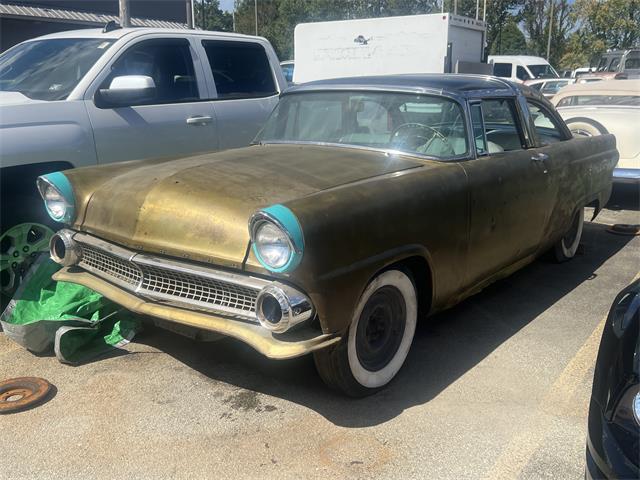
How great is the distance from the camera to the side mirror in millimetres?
4508

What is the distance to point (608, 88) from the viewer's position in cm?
866

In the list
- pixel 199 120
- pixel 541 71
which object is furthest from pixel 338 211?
pixel 541 71

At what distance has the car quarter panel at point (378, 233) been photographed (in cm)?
269

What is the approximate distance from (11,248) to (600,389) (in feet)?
12.2

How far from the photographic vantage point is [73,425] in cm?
298

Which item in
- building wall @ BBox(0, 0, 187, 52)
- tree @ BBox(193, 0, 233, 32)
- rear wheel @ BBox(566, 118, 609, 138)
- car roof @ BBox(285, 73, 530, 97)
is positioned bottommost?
rear wheel @ BBox(566, 118, 609, 138)

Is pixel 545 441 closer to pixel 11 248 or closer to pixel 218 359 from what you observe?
pixel 218 359

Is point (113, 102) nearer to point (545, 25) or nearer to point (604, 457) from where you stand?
point (604, 457)

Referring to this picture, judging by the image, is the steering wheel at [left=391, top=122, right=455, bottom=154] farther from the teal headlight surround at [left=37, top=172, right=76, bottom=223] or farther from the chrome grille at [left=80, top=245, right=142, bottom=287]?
the teal headlight surround at [left=37, top=172, right=76, bottom=223]

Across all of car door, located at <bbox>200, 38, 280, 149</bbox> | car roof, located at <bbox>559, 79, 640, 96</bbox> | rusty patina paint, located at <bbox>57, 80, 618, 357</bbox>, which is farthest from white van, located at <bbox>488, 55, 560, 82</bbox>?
rusty patina paint, located at <bbox>57, 80, 618, 357</bbox>

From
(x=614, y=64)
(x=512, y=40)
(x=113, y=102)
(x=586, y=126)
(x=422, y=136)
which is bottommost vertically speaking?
(x=586, y=126)

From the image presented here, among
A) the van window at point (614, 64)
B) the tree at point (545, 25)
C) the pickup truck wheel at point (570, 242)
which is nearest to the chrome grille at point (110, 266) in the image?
the pickup truck wheel at point (570, 242)

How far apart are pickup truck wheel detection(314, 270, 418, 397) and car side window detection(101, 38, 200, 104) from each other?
2879 millimetres

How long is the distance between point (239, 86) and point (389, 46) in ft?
27.3
